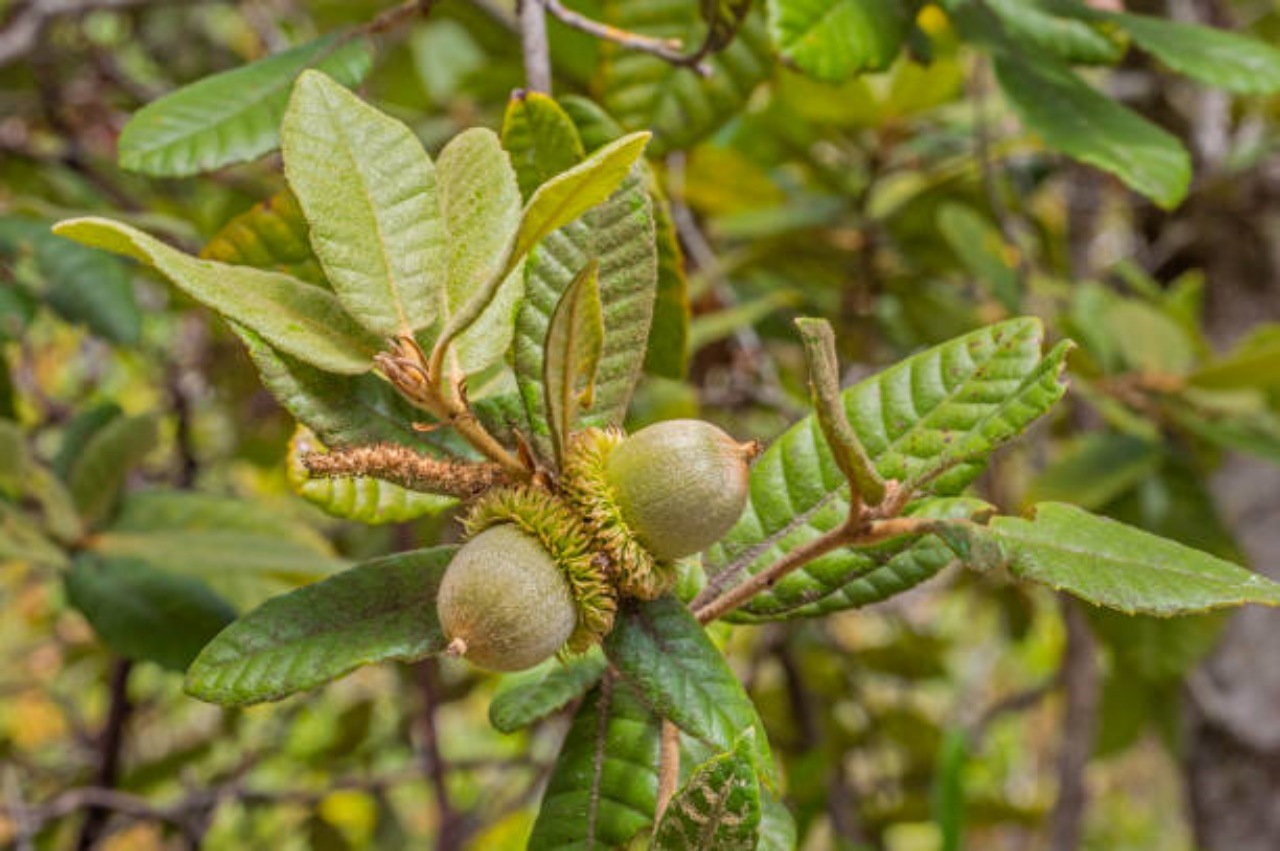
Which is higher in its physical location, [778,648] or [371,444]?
[371,444]

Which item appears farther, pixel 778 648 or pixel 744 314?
pixel 778 648

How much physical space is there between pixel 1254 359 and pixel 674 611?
3.24ft

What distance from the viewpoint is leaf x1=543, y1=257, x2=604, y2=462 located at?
1.79 feet

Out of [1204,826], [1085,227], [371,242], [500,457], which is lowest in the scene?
[1204,826]

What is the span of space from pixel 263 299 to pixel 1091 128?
728 mm

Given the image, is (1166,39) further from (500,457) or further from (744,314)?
(500,457)

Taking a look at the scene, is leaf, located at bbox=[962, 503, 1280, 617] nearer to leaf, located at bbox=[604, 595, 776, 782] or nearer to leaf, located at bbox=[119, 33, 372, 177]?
leaf, located at bbox=[604, 595, 776, 782]

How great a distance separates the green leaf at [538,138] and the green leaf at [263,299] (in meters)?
0.17

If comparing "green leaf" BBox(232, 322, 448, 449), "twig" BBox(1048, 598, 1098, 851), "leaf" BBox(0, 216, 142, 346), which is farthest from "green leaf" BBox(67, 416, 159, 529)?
"twig" BBox(1048, 598, 1098, 851)

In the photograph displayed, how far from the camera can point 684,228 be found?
1592mm

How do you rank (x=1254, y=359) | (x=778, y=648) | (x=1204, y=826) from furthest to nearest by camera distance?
(x=1204, y=826) → (x=778, y=648) → (x=1254, y=359)

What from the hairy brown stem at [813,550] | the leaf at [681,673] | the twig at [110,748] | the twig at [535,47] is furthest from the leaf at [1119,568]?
the twig at [110,748]

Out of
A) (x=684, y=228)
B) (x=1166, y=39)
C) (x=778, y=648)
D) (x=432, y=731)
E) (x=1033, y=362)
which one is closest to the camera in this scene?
(x=1033, y=362)

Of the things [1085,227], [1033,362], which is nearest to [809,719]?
[1085,227]
